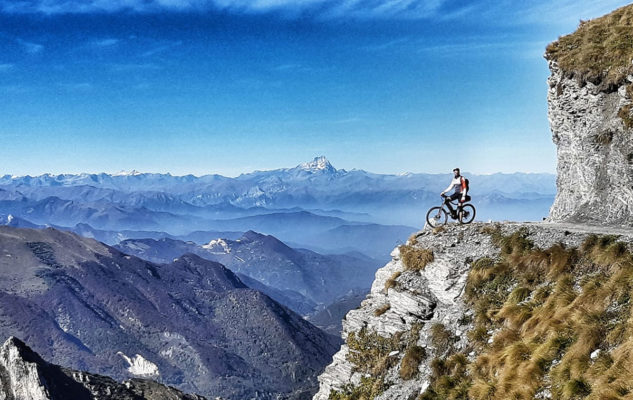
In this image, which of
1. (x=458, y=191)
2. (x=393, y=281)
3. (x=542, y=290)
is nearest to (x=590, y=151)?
(x=458, y=191)

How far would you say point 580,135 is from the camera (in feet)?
123

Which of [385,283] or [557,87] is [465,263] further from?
[557,87]

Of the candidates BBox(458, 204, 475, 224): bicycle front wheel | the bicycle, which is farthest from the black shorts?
BBox(458, 204, 475, 224): bicycle front wheel

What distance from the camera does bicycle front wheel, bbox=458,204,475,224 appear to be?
120 feet

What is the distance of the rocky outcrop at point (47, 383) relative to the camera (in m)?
97.2

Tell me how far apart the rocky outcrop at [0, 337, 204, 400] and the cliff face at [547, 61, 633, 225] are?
99.0m

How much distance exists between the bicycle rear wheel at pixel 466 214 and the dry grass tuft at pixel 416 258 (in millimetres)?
5584

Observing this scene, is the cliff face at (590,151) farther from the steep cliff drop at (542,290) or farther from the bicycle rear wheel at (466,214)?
the bicycle rear wheel at (466,214)

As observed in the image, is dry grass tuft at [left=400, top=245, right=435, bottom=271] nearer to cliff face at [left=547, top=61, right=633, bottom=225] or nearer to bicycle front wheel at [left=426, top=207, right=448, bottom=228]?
bicycle front wheel at [left=426, top=207, right=448, bottom=228]

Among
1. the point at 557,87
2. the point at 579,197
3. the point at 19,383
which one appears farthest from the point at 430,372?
the point at 19,383

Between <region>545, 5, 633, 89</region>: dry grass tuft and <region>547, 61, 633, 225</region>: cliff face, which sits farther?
<region>545, 5, 633, 89</region>: dry grass tuft

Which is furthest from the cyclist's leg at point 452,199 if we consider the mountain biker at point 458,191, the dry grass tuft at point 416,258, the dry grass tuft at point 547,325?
the dry grass tuft at point 547,325

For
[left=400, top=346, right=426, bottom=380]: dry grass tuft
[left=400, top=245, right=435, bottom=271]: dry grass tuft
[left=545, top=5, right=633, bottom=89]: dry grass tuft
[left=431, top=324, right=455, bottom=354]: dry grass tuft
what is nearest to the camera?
[left=431, top=324, right=455, bottom=354]: dry grass tuft

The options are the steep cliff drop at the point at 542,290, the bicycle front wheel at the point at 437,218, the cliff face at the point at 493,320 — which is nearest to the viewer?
the cliff face at the point at 493,320
